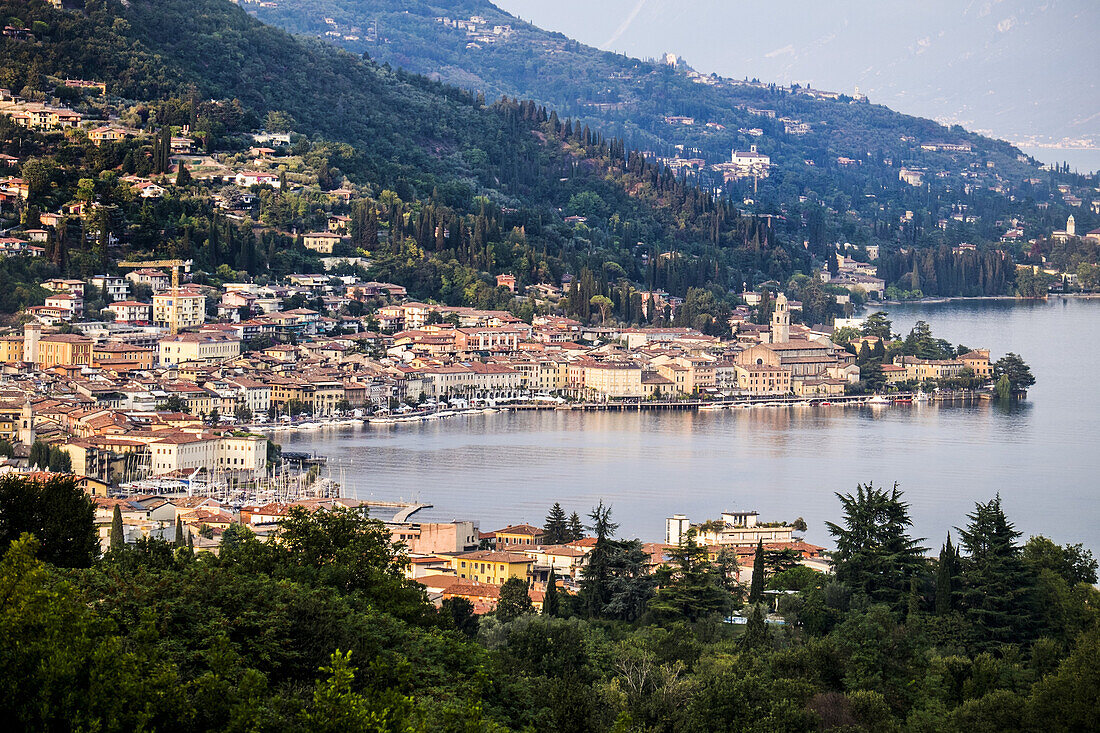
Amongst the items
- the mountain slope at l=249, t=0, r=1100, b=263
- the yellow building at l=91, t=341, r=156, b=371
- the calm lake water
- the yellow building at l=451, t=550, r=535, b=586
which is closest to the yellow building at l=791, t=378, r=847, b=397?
the calm lake water

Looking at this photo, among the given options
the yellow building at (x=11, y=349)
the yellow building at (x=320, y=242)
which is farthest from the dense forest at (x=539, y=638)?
the yellow building at (x=320, y=242)

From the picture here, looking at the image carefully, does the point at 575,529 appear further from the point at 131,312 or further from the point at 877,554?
the point at 131,312

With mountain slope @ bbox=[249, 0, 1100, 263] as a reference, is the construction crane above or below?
below

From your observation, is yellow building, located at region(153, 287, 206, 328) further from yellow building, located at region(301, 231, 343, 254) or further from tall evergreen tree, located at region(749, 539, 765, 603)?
tall evergreen tree, located at region(749, 539, 765, 603)

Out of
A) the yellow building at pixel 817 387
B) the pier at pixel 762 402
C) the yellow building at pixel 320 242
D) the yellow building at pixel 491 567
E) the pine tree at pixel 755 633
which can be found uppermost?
the yellow building at pixel 320 242

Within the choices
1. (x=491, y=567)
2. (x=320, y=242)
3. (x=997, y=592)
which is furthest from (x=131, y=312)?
(x=997, y=592)

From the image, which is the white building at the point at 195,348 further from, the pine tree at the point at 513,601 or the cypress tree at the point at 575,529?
the pine tree at the point at 513,601
